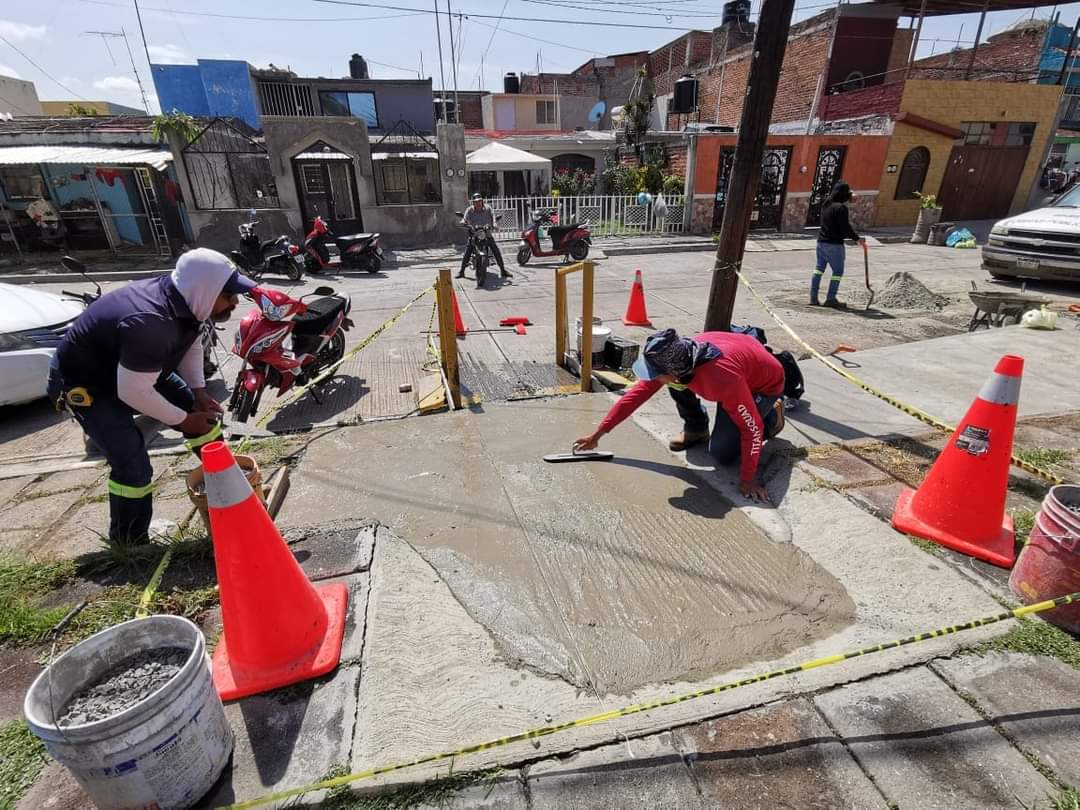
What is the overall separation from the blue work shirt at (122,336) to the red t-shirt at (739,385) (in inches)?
101

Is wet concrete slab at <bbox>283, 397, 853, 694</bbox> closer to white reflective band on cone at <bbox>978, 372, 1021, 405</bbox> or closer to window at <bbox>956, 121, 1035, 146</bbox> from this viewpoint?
white reflective band on cone at <bbox>978, 372, 1021, 405</bbox>

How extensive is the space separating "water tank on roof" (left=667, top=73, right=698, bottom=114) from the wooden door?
9966mm

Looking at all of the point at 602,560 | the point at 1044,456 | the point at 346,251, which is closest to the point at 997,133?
the point at 1044,456

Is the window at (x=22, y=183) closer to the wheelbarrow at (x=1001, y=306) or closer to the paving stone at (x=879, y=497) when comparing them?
the paving stone at (x=879, y=497)

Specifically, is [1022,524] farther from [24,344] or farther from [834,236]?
[24,344]

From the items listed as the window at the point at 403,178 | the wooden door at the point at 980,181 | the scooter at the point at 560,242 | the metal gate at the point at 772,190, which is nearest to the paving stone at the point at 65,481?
the scooter at the point at 560,242

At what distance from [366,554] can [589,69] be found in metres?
41.0

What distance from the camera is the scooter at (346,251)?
12414 mm

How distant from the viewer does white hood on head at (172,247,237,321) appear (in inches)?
112

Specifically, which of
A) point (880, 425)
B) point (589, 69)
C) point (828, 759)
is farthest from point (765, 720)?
point (589, 69)

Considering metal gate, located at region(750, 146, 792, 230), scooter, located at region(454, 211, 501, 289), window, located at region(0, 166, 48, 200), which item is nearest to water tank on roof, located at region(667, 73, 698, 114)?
metal gate, located at region(750, 146, 792, 230)

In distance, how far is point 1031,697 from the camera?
2.04 m

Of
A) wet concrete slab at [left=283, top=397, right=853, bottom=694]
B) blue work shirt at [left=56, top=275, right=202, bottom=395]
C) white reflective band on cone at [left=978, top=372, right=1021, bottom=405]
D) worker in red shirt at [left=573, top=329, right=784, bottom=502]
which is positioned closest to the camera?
wet concrete slab at [left=283, top=397, right=853, bottom=694]

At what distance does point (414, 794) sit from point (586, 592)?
117 cm
